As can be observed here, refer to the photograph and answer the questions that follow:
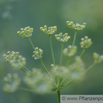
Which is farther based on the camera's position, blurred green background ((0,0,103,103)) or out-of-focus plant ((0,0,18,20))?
blurred green background ((0,0,103,103))

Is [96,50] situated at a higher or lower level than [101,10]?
lower

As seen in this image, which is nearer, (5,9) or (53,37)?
(5,9)

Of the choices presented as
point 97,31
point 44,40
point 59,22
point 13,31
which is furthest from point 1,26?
point 97,31

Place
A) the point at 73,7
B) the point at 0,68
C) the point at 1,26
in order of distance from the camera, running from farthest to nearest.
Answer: the point at 1,26
the point at 73,7
the point at 0,68

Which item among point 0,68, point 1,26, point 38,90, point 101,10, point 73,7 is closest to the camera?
point 38,90

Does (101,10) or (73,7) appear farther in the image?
(101,10)

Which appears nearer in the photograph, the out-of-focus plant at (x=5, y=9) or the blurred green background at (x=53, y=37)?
the out-of-focus plant at (x=5, y=9)

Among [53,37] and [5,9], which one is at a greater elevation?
[53,37]

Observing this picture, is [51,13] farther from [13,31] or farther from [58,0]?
[13,31]
